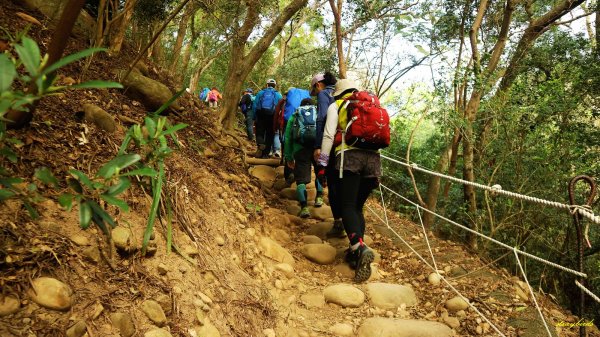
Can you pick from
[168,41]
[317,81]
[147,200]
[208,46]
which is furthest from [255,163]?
[208,46]

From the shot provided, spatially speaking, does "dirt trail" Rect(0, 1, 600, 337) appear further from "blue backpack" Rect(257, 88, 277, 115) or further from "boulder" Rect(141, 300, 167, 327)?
"blue backpack" Rect(257, 88, 277, 115)

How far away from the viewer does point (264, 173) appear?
6.66m

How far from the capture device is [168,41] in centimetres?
1198

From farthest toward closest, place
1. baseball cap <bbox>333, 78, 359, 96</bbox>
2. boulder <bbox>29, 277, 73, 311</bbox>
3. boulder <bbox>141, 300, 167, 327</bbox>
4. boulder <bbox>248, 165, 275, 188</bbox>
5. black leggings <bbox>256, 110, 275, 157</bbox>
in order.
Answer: black leggings <bbox>256, 110, 275, 157</bbox>, boulder <bbox>248, 165, 275, 188</bbox>, baseball cap <bbox>333, 78, 359, 96</bbox>, boulder <bbox>141, 300, 167, 327</bbox>, boulder <bbox>29, 277, 73, 311</bbox>

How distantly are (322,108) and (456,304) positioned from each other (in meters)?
2.34

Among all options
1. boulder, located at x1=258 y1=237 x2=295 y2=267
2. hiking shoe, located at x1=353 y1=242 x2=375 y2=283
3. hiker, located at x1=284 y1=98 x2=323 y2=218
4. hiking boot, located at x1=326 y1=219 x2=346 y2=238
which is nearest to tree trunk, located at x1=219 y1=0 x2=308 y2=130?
hiker, located at x1=284 y1=98 x2=323 y2=218

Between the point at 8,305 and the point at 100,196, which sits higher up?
the point at 100,196

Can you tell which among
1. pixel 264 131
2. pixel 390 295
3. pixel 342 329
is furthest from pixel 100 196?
pixel 264 131

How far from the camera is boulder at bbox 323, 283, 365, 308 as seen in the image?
3.56 metres

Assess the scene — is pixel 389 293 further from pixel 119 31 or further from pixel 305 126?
pixel 119 31

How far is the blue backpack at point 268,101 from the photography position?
6980 mm

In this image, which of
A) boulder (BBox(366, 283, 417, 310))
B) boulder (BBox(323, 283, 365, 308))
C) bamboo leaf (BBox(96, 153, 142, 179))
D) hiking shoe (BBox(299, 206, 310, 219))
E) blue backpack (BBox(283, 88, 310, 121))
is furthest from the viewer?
blue backpack (BBox(283, 88, 310, 121))

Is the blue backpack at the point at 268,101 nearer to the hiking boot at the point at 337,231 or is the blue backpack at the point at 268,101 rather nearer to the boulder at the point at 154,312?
the hiking boot at the point at 337,231

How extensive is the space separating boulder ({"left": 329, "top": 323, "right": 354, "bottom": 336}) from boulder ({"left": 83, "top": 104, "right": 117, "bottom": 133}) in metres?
2.32
